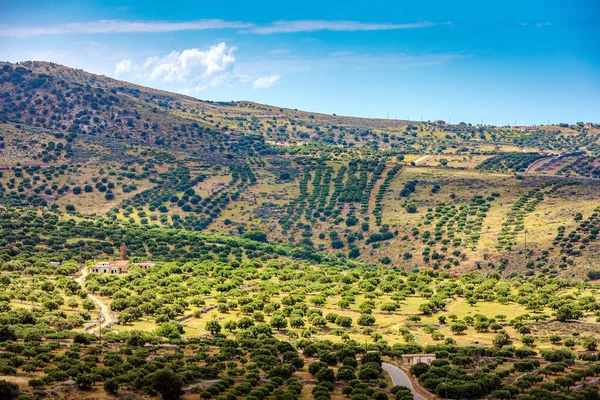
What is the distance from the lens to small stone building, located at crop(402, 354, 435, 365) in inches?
3287

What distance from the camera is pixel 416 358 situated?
8388cm

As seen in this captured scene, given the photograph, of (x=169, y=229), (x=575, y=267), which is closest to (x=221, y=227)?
(x=169, y=229)

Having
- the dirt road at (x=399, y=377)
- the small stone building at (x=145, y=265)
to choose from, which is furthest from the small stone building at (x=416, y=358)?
the small stone building at (x=145, y=265)

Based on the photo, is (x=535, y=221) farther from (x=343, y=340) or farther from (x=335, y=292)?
(x=343, y=340)

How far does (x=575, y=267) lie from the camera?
14400 cm

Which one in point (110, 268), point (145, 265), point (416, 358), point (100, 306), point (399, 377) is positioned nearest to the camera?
point (399, 377)

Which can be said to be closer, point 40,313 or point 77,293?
point 40,313

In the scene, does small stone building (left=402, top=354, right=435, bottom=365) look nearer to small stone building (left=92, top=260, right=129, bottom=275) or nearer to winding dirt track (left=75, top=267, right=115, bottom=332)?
winding dirt track (left=75, top=267, right=115, bottom=332)

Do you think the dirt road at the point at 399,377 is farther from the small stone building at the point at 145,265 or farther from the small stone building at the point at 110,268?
the small stone building at the point at 145,265

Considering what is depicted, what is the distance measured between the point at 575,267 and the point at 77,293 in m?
81.3

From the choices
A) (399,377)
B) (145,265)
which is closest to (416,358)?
(399,377)

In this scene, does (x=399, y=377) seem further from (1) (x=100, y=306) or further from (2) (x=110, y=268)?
(2) (x=110, y=268)

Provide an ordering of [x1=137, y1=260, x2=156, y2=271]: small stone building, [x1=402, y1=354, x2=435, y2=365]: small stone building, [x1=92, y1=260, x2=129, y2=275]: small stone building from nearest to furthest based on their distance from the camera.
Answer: [x1=402, y1=354, x2=435, y2=365]: small stone building
[x1=92, y1=260, x2=129, y2=275]: small stone building
[x1=137, y1=260, x2=156, y2=271]: small stone building

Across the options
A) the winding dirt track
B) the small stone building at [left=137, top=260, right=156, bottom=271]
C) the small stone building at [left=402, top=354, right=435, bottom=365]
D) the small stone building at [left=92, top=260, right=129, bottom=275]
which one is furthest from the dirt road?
the small stone building at [left=137, top=260, right=156, bottom=271]
